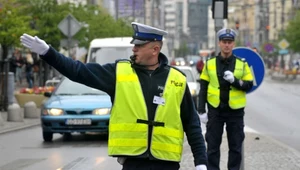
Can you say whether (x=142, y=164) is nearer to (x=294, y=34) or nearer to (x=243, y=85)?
(x=243, y=85)

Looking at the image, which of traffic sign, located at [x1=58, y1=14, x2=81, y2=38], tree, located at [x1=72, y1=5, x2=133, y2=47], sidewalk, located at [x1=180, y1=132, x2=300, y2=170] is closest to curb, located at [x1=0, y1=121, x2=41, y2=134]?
traffic sign, located at [x1=58, y1=14, x2=81, y2=38]

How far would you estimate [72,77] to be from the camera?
19.8 feet

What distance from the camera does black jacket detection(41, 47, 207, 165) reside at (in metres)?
5.97

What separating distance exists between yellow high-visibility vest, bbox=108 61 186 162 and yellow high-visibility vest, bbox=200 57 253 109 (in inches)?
172

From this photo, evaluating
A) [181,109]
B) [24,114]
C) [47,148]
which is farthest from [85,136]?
[181,109]

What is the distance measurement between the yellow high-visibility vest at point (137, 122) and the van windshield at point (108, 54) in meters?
20.2

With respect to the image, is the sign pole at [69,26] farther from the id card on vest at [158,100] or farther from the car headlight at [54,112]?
the id card on vest at [158,100]

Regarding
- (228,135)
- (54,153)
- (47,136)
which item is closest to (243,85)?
(228,135)

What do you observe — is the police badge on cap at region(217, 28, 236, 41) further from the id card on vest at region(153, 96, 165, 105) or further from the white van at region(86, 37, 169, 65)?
the white van at region(86, 37, 169, 65)

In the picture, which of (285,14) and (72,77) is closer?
(72,77)

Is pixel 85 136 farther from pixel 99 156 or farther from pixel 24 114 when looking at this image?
pixel 24 114

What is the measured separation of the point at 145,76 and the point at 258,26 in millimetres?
154789

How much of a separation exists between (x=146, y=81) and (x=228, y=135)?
14.8 feet

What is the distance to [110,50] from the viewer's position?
1052 inches
